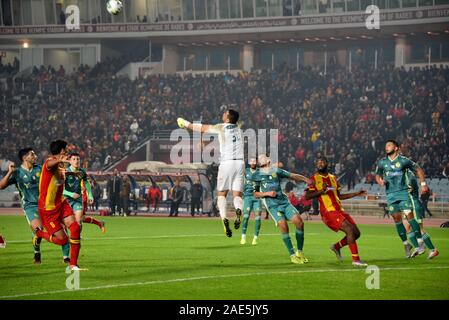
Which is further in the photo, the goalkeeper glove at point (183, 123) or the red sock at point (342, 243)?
the red sock at point (342, 243)

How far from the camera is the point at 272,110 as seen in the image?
55719mm

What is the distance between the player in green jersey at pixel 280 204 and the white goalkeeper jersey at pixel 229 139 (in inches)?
36.4

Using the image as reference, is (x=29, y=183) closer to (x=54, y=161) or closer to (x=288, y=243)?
(x=54, y=161)

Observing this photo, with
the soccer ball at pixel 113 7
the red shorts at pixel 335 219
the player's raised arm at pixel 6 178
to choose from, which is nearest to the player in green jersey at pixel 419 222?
the red shorts at pixel 335 219

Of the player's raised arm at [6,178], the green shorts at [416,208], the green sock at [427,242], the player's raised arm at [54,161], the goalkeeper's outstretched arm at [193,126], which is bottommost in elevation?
the green sock at [427,242]

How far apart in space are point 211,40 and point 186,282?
54.9m

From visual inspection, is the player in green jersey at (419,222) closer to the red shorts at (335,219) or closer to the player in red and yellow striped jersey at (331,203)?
the player in red and yellow striped jersey at (331,203)

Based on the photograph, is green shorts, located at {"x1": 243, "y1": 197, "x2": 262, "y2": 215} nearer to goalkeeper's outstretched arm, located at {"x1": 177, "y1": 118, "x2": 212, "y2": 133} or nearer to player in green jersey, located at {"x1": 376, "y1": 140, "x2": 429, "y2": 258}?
player in green jersey, located at {"x1": 376, "y1": 140, "x2": 429, "y2": 258}

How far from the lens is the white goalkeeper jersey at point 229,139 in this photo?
18.0 meters

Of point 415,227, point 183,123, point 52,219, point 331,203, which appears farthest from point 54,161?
point 415,227

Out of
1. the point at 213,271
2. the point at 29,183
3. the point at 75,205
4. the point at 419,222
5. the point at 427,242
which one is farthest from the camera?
the point at 75,205

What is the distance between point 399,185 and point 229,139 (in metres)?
4.40

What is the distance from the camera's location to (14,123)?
5972cm
